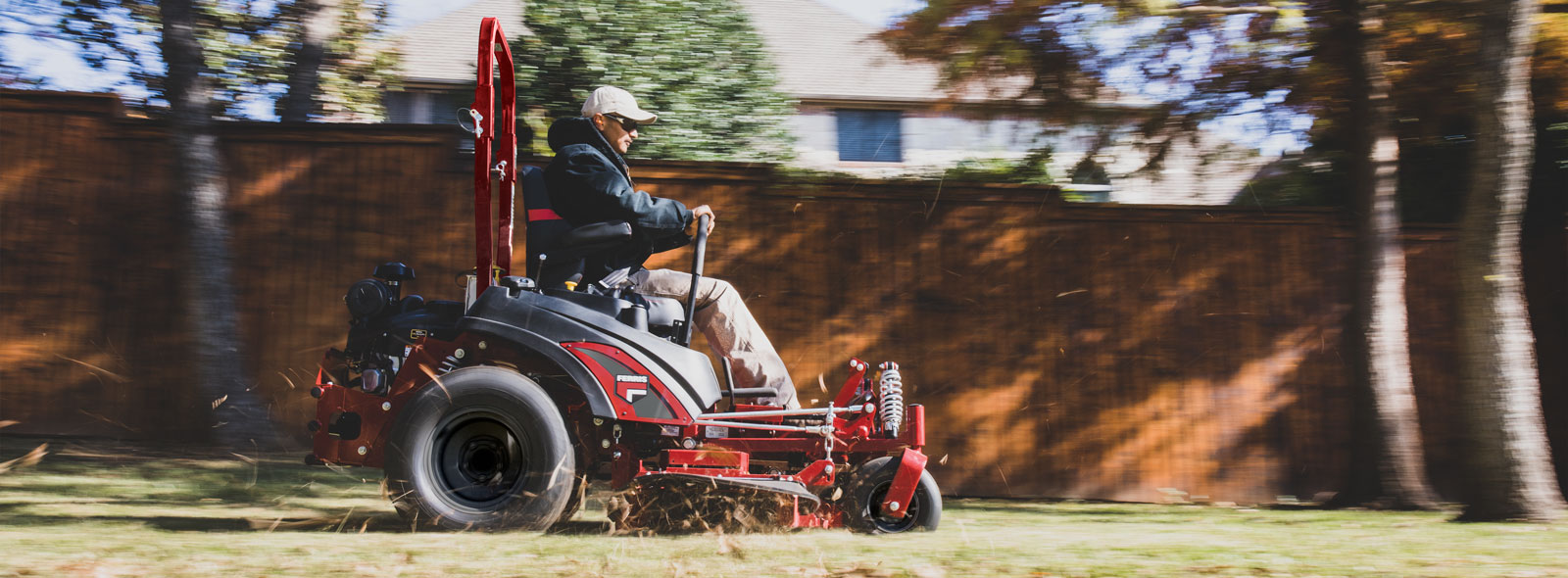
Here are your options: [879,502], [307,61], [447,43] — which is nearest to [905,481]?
[879,502]

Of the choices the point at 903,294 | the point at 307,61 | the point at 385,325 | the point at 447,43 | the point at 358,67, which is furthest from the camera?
the point at 447,43

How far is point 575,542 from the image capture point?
3744 mm

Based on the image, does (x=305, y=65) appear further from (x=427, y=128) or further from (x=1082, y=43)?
(x=1082, y=43)

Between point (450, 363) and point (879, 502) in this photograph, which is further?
point (879, 502)

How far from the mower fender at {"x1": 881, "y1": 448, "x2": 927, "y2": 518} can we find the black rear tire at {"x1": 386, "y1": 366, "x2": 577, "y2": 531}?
4.04ft

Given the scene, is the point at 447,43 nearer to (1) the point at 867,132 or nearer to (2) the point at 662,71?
(1) the point at 867,132

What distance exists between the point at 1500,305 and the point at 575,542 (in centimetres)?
502

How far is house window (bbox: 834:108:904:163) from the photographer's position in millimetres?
14820

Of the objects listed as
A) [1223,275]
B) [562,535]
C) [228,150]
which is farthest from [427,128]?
[1223,275]

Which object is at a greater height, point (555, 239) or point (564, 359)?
point (555, 239)

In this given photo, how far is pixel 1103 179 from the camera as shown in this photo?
787cm

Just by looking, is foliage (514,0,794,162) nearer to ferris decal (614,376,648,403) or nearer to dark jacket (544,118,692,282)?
dark jacket (544,118,692,282)

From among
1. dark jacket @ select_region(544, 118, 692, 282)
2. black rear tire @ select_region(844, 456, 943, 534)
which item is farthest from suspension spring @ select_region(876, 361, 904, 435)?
dark jacket @ select_region(544, 118, 692, 282)

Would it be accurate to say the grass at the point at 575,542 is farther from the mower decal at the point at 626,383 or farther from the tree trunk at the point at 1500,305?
the mower decal at the point at 626,383
